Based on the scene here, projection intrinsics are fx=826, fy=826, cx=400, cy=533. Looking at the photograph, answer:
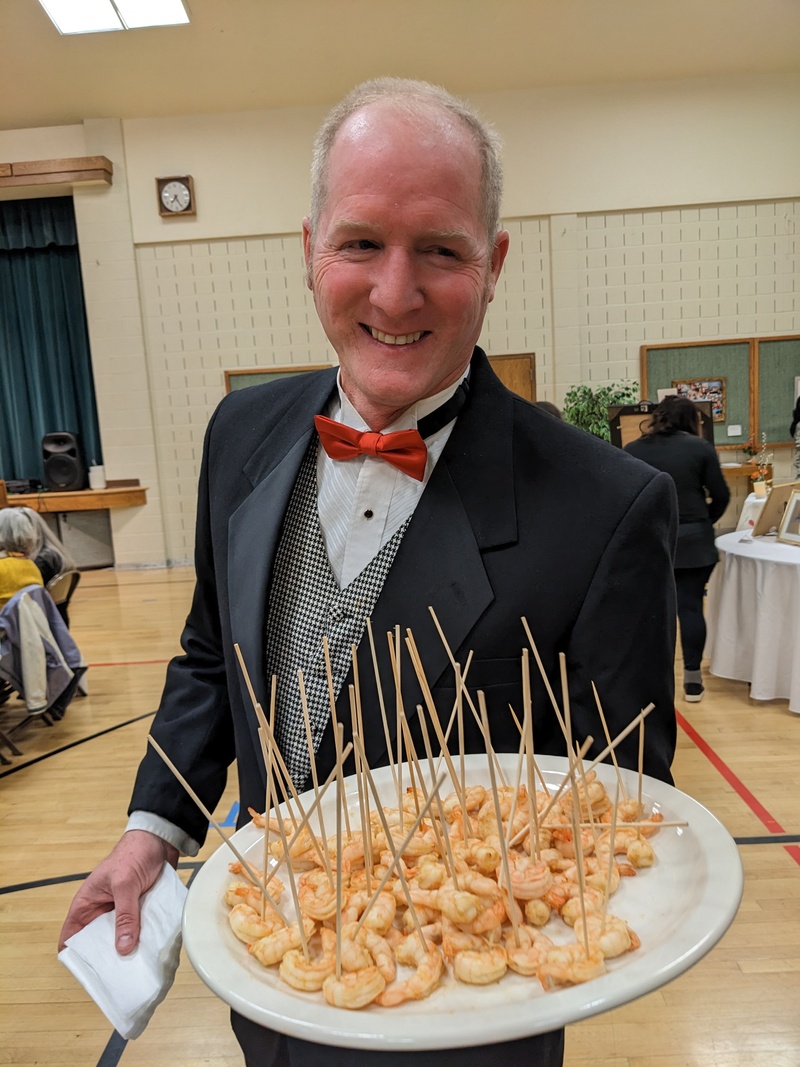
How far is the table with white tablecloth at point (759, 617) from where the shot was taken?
3949mm

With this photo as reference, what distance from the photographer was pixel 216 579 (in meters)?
→ 1.36

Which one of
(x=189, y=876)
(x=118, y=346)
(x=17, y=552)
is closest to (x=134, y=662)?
(x=17, y=552)

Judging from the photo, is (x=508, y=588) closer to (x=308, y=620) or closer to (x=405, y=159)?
(x=308, y=620)

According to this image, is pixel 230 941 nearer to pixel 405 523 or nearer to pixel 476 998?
pixel 476 998

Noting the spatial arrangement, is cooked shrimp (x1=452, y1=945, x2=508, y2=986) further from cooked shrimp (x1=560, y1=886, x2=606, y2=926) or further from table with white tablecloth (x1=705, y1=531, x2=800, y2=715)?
table with white tablecloth (x1=705, y1=531, x2=800, y2=715)

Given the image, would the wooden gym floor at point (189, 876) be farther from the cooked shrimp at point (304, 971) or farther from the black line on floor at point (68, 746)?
the cooked shrimp at point (304, 971)

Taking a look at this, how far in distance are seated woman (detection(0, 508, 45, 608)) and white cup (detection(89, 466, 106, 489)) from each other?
4.51 metres

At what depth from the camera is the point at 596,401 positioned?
834cm

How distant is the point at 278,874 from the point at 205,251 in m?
8.74

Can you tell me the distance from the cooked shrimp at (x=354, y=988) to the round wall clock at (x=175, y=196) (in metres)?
8.95

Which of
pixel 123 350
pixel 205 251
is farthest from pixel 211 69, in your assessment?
pixel 123 350

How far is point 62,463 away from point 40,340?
146 cm

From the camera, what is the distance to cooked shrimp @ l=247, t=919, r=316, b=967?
0.74 m

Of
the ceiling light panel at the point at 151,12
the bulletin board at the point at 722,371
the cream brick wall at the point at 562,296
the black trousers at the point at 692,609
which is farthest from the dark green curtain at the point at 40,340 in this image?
the black trousers at the point at 692,609
